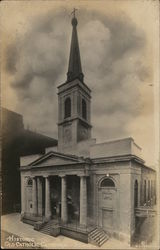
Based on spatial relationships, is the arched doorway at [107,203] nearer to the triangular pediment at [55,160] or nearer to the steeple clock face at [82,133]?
the triangular pediment at [55,160]

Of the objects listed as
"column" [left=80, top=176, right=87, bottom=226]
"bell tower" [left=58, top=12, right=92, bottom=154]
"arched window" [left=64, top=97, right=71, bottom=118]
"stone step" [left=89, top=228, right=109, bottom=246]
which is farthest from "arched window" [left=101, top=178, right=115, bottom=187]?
"arched window" [left=64, top=97, right=71, bottom=118]

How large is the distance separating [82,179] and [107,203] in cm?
101

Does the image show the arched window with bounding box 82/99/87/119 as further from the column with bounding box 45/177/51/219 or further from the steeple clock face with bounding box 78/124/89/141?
the column with bounding box 45/177/51/219

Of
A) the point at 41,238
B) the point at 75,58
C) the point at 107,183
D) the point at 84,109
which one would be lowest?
the point at 41,238

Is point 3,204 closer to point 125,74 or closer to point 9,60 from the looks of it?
point 9,60

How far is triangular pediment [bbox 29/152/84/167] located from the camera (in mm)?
5930

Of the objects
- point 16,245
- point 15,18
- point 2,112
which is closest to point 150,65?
point 15,18

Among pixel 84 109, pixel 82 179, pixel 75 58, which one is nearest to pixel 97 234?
pixel 82 179

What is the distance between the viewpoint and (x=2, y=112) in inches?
196

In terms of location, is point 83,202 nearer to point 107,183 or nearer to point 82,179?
point 82,179

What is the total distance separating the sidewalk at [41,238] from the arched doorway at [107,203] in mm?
486

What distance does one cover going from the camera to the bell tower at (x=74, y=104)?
4.52 meters

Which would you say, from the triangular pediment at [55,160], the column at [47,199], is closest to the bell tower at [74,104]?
the triangular pediment at [55,160]

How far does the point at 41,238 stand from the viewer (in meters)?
4.78
